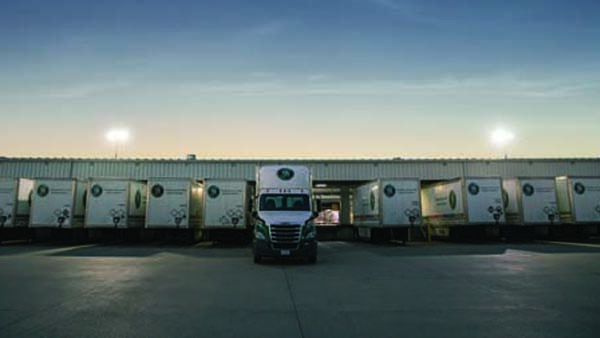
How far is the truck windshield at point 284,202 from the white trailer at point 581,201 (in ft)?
65.4

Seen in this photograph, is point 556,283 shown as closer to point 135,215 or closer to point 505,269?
point 505,269

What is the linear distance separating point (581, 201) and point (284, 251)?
21754mm

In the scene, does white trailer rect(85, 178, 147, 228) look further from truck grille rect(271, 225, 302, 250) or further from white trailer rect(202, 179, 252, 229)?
truck grille rect(271, 225, 302, 250)

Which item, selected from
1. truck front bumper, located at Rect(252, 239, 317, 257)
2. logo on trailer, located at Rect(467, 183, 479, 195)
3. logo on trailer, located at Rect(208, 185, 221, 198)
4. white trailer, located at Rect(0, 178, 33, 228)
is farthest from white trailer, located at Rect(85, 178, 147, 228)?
logo on trailer, located at Rect(467, 183, 479, 195)

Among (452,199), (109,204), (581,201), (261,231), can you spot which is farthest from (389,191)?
(109,204)

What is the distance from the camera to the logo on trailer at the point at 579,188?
25.3 metres

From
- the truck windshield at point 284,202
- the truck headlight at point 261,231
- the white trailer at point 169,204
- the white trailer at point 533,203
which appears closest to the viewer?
the truck headlight at point 261,231

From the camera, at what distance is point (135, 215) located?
79.5 feet

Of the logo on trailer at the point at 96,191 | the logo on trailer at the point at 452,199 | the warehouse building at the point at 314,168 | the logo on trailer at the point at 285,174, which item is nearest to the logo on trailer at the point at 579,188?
the warehouse building at the point at 314,168

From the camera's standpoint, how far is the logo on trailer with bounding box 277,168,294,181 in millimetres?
15664

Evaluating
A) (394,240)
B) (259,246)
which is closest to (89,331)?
(259,246)

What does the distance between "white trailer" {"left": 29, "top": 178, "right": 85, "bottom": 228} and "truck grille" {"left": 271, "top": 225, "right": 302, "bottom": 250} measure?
1529 centimetres

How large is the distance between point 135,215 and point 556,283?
2191 cm

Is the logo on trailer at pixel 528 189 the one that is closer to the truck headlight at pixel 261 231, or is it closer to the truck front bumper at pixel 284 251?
the truck front bumper at pixel 284 251
